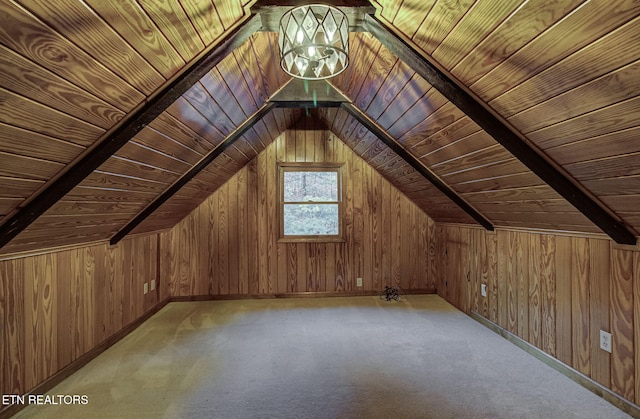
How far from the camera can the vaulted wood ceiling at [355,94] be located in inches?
37.4

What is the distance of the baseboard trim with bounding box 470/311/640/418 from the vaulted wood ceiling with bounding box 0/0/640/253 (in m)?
0.94

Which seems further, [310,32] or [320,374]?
[320,374]

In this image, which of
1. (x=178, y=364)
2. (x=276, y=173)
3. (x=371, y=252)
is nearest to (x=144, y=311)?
(x=178, y=364)

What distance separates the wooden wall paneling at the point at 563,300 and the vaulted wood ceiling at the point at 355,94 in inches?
9.3

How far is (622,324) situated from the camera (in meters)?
1.76

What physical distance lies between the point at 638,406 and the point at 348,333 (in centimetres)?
184

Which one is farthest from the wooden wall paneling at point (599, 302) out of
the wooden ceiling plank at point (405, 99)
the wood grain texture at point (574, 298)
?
the wooden ceiling plank at point (405, 99)

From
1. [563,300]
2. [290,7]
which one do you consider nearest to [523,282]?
[563,300]

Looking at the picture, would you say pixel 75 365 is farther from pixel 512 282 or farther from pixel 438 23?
pixel 512 282

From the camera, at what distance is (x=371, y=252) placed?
155 inches

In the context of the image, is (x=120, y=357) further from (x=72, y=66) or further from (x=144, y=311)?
(x=72, y=66)

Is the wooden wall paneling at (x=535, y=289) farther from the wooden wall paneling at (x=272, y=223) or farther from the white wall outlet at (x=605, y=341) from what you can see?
the wooden wall paneling at (x=272, y=223)

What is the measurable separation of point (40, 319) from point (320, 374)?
1808mm

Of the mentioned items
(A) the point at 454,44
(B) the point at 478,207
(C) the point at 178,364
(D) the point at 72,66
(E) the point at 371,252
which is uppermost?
(A) the point at 454,44
